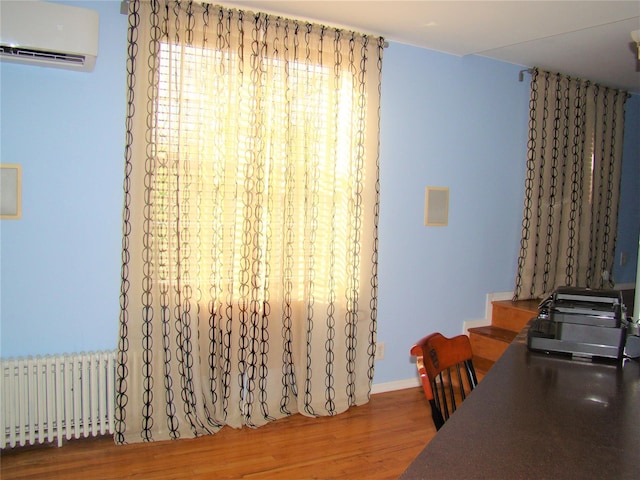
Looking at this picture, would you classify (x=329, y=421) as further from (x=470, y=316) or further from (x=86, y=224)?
(x=86, y=224)

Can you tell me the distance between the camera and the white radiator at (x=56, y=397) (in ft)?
8.48

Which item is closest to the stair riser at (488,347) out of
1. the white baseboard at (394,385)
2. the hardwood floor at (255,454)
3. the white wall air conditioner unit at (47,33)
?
the white baseboard at (394,385)

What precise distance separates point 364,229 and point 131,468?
203 cm

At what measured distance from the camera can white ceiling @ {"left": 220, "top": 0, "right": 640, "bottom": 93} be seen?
9.57 ft

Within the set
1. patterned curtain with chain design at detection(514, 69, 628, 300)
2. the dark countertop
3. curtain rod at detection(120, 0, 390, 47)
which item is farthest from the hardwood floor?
curtain rod at detection(120, 0, 390, 47)

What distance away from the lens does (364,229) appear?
3.47 m

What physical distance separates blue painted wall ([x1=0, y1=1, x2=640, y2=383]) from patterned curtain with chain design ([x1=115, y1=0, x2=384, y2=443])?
18 cm

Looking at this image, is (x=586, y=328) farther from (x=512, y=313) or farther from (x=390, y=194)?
(x=512, y=313)

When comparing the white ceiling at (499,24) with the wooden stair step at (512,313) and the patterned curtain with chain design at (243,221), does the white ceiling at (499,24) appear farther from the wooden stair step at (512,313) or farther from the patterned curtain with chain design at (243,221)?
the wooden stair step at (512,313)

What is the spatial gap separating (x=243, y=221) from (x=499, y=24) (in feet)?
6.91

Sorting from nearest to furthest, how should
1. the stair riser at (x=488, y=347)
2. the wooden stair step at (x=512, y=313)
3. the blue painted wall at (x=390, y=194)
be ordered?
the blue painted wall at (x=390, y=194) → the stair riser at (x=488, y=347) → the wooden stair step at (x=512, y=313)

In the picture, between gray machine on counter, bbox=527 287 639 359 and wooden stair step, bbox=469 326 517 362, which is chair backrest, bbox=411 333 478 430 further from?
wooden stair step, bbox=469 326 517 362

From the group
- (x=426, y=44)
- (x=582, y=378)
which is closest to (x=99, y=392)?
(x=582, y=378)

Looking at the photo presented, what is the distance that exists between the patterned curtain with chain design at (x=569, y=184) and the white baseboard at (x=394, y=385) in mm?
1311
